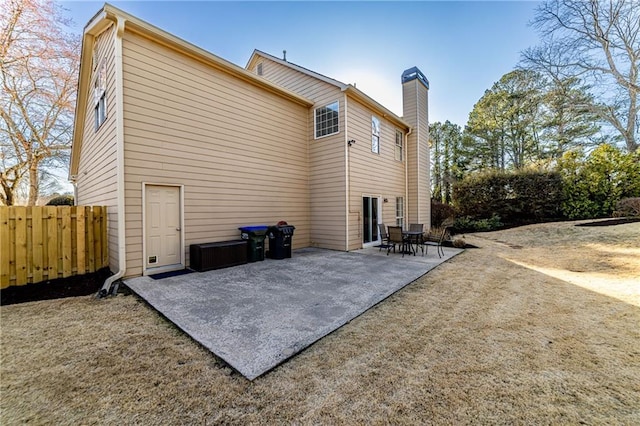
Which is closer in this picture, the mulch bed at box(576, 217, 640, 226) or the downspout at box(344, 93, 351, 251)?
the downspout at box(344, 93, 351, 251)

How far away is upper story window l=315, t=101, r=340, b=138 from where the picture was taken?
864cm

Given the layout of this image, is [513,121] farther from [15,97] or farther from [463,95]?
[15,97]

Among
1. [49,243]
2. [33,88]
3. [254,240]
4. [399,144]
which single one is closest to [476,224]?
[399,144]

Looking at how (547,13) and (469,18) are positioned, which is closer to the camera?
(469,18)

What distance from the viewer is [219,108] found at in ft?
22.3

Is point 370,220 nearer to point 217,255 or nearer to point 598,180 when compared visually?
point 217,255

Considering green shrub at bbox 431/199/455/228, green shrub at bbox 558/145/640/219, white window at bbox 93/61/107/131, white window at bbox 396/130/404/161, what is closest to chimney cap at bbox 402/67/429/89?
white window at bbox 396/130/404/161

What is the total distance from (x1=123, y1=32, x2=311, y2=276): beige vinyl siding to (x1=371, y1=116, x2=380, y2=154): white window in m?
2.89

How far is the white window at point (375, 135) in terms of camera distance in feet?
32.2

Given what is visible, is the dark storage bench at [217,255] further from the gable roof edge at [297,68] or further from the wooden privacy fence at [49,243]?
the gable roof edge at [297,68]

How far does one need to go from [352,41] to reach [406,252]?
779cm

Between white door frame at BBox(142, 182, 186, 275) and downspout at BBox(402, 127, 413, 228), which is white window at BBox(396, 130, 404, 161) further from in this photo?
white door frame at BBox(142, 182, 186, 275)

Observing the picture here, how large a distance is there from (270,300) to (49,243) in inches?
179

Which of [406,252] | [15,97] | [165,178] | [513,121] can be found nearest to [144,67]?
[165,178]
